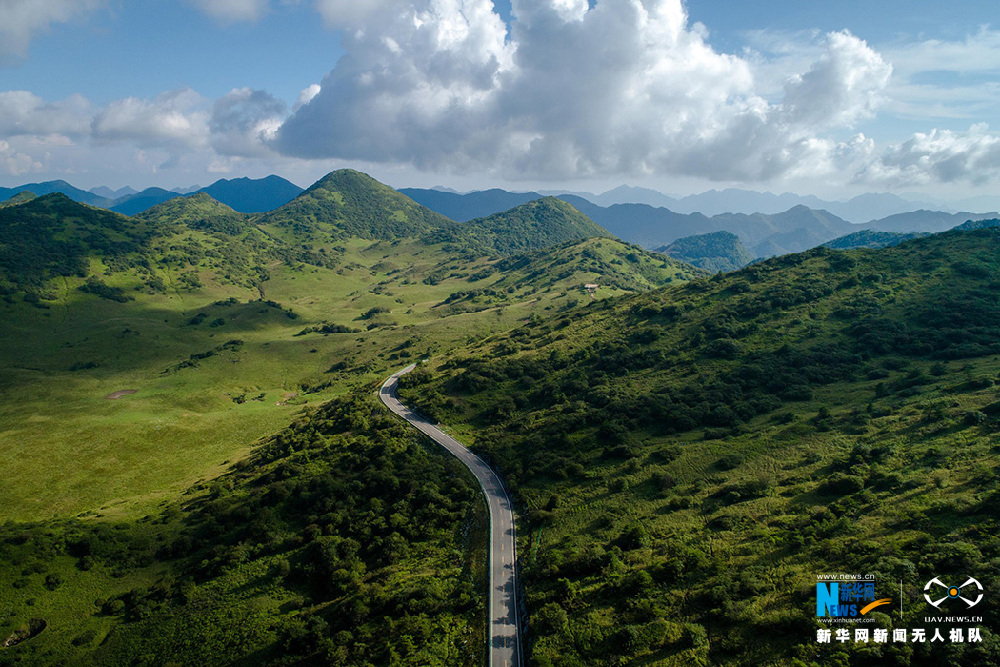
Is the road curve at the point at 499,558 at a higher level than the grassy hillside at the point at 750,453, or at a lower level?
lower

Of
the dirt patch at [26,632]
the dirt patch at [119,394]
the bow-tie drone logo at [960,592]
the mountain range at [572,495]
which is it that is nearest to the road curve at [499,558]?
the mountain range at [572,495]

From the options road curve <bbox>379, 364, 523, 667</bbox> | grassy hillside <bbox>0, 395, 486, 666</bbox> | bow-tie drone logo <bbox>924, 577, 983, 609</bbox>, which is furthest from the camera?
grassy hillside <bbox>0, 395, 486, 666</bbox>

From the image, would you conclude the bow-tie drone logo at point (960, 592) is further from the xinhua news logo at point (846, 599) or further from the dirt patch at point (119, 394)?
the dirt patch at point (119, 394)

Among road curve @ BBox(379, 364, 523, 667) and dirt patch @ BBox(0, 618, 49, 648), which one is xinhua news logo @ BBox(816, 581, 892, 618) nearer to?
road curve @ BBox(379, 364, 523, 667)

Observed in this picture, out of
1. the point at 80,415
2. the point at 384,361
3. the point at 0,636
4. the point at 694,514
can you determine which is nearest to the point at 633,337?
the point at 694,514

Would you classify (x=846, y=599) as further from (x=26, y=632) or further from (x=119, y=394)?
(x=119, y=394)

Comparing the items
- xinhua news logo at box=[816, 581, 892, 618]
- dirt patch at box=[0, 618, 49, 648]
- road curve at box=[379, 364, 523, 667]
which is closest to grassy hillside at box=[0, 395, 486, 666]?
dirt patch at box=[0, 618, 49, 648]
